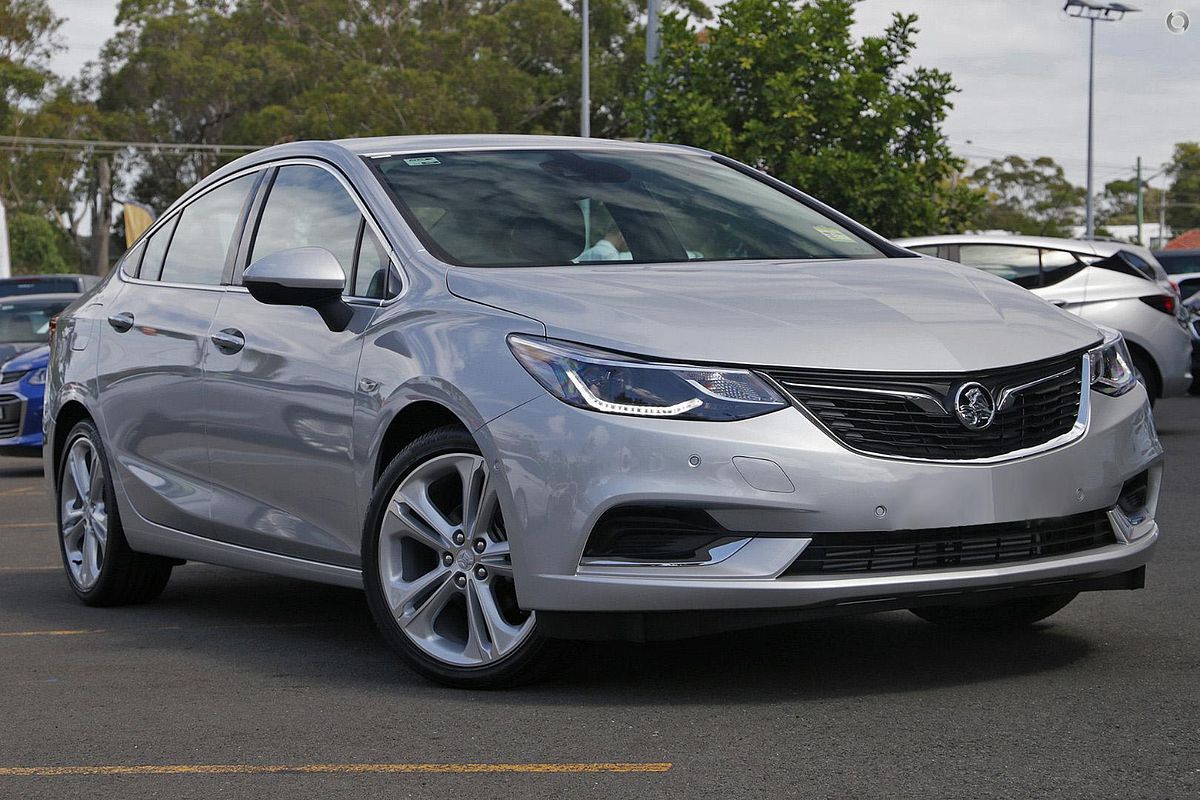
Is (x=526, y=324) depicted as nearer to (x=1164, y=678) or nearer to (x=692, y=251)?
(x=692, y=251)

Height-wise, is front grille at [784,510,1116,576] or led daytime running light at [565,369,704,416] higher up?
led daytime running light at [565,369,704,416]

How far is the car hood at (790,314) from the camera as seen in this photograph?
4.61 meters

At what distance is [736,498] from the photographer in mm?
4484

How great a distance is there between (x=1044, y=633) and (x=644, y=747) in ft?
6.20

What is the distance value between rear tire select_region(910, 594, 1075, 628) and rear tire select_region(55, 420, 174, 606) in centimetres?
304

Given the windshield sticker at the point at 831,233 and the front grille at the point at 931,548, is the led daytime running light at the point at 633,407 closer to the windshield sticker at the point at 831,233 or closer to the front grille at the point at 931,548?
the front grille at the point at 931,548

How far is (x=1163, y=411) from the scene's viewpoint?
1792 centimetres

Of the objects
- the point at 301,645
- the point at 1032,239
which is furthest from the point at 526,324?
the point at 1032,239

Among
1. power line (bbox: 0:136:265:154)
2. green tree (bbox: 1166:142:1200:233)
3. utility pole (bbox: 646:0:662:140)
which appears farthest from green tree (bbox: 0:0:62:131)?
green tree (bbox: 1166:142:1200:233)

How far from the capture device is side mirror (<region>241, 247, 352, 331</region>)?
5.44m

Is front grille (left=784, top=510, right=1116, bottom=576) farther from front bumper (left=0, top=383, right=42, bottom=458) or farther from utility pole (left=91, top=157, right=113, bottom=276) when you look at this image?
utility pole (left=91, top=157, right=113, bottom=276)

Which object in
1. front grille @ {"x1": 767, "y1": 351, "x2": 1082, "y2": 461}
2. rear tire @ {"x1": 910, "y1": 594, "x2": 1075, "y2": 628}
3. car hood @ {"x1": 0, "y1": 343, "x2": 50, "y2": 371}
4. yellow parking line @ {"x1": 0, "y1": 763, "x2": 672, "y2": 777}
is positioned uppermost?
front grille @ {"x1": 767, "y1": 351, "x2": 1082, "y2": 461}

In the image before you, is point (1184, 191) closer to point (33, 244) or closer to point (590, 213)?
point (33, 244)

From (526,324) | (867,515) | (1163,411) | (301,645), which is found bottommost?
(1163,411)
